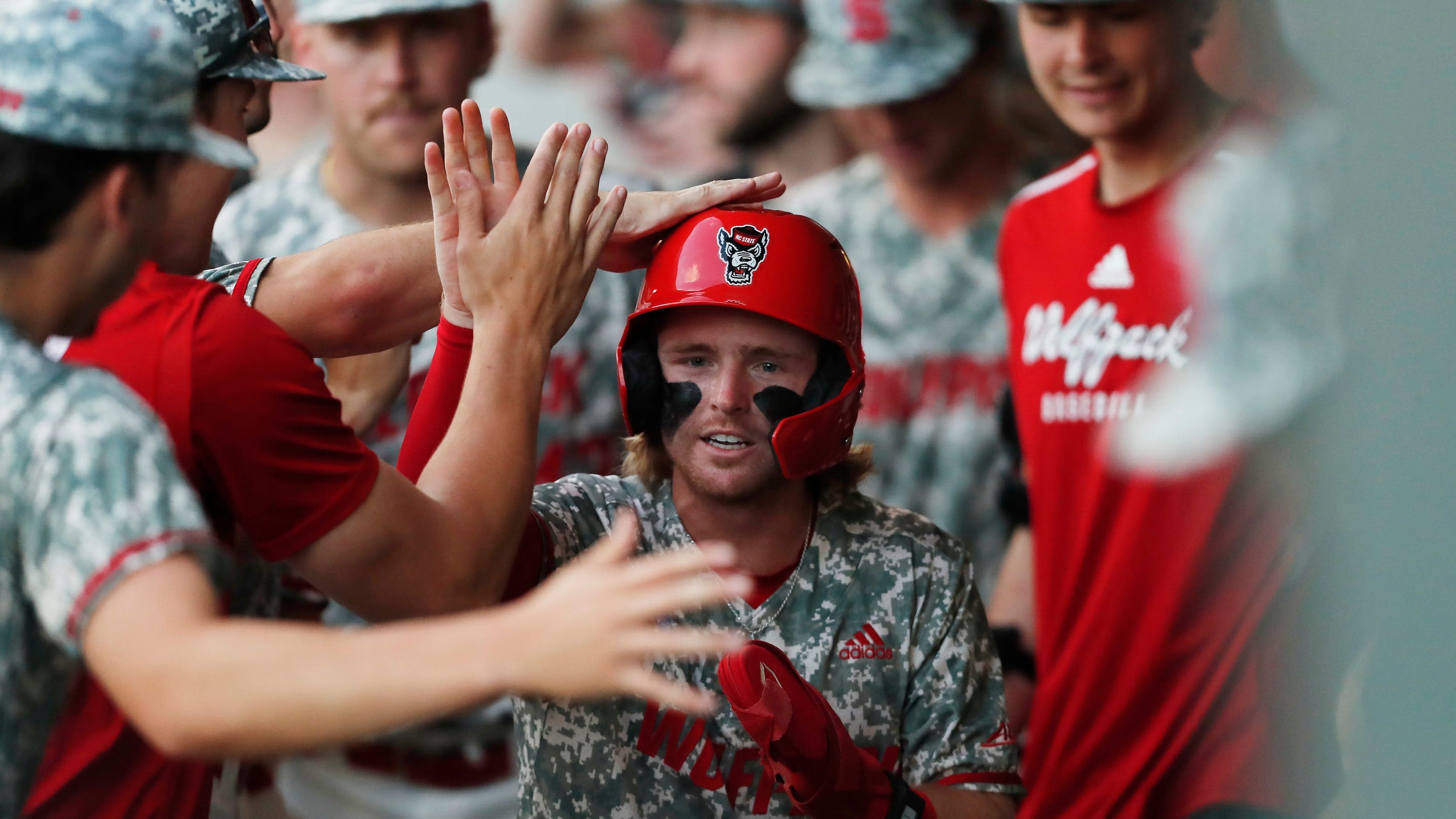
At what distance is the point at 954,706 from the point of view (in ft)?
9.25

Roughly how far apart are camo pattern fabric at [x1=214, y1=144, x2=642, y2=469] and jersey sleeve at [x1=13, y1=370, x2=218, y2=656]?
9.49ft

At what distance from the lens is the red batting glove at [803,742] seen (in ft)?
8.01

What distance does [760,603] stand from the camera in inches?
114

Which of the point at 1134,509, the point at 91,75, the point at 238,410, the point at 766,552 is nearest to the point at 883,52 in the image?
the point at 1134,509

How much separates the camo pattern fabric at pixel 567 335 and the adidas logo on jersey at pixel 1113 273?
4.80 ft

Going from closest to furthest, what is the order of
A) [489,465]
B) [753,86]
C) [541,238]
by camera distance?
[489,465] < [541,238] < [753,86]

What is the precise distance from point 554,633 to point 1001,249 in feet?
10.4

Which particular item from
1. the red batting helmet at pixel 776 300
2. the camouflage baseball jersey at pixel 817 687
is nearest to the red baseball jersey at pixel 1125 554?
the camouflage baseball jersey at pixel 817 687

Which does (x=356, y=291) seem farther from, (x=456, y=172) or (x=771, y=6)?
(x=771, y=6)

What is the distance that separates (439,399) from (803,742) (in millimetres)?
848

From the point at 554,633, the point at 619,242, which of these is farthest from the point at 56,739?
the point at 619,242

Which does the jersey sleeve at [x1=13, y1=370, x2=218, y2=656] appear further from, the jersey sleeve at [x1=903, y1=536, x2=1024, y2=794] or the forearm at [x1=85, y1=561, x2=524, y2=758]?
the jersey sleeve at [x1=903, y1=536, x2=1024, y2=794]

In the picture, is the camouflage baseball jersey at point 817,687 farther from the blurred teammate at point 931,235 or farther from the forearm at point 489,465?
the blurred teammate at point 931,235

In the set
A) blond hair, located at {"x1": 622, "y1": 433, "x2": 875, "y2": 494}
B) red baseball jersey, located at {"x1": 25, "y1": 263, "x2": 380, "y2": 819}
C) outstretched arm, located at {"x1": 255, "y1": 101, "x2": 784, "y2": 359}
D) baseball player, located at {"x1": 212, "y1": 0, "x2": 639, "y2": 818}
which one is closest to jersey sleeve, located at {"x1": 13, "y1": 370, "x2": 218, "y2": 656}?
red baseball jersey, located at {"x1": 25, "y1": 263, "x2": 380, "y2": 819}
